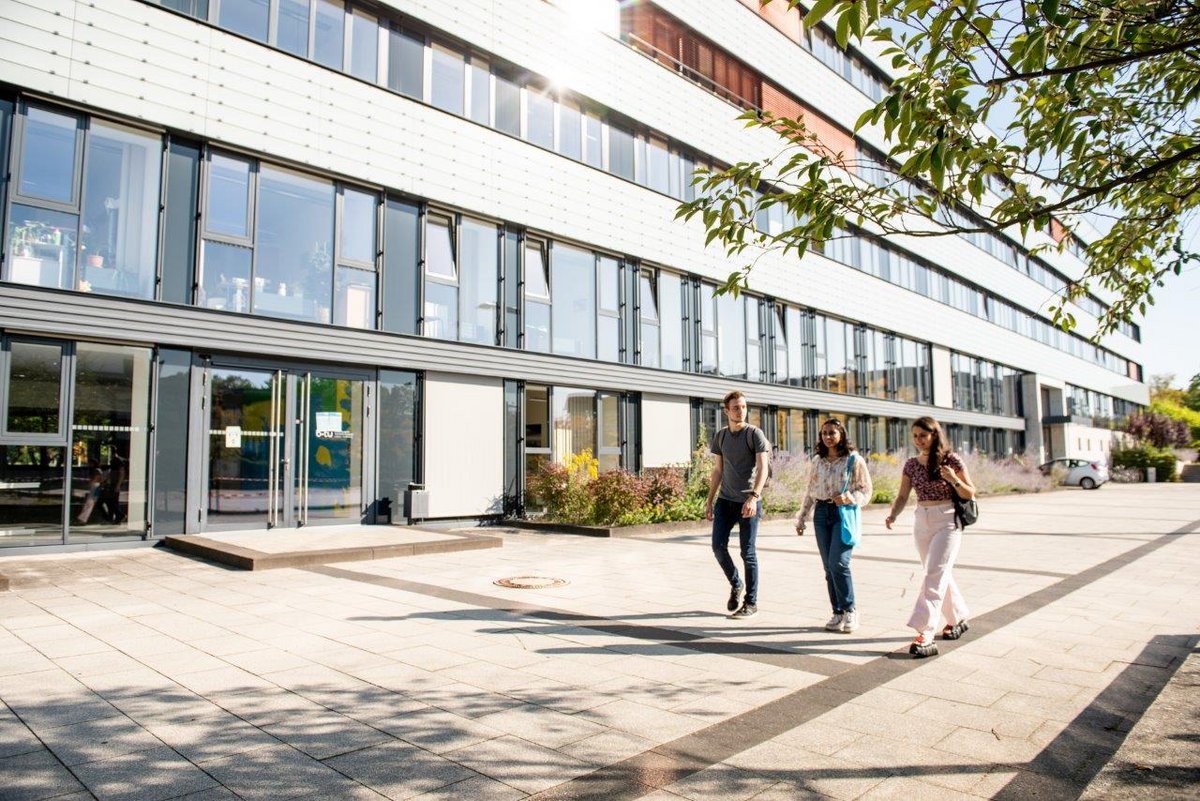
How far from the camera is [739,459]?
6820 millimetres

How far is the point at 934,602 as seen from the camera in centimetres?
562

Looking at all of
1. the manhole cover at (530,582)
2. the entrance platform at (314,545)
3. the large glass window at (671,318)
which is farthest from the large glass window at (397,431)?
the large glass window at (671,318)

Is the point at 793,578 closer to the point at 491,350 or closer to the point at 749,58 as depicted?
the point at 491,350

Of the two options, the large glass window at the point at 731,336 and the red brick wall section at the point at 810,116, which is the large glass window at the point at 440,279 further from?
the red brick wall section at the point at 810,116

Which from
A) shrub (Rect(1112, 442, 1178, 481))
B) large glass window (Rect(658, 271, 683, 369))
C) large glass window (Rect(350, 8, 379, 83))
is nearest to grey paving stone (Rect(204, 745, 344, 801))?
large glass window (Rect(350, 8, 379, 83))

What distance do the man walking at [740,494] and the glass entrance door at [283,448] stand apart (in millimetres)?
8257

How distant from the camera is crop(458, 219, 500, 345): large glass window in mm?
15578

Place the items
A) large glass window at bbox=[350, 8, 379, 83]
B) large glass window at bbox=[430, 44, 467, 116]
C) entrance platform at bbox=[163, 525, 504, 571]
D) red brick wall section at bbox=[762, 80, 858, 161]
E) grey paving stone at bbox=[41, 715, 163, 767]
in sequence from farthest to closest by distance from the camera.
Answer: red brick wall section at bbox=[762, 80, 858, 161], large glass window at bbox=[430, 44, 467, 116], large glass window at bbox=[350, 8, 379, 83], entrance platform at bbox=[163, 525, 504, 571], grey paving stone at bbox=[41, 715, 163, 767]

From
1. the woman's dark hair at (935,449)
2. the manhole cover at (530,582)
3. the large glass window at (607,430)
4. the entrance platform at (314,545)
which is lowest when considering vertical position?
the manhole cover at (530,582)

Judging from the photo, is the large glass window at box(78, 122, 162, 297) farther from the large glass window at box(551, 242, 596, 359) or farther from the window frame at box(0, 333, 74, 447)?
the large glass window at box(551, 242, 596, 359)

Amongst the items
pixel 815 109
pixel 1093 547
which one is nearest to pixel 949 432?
pixel 815 109

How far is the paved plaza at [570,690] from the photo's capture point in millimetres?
3389

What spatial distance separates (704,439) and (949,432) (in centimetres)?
2009

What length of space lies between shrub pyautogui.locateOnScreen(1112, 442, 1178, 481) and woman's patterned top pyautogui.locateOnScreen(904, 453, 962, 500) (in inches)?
1997
